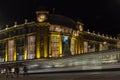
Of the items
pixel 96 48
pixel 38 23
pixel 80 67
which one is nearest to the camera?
pixel 80 67

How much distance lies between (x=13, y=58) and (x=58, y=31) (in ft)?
72.4

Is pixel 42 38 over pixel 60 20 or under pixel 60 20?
under

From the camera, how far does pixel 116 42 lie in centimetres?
16338

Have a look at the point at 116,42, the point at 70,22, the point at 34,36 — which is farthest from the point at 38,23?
the point at 116,42

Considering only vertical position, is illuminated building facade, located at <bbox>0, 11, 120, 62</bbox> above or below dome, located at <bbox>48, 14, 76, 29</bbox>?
below

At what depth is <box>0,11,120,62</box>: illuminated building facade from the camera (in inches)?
4318

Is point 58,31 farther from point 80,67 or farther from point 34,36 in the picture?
point 80,67

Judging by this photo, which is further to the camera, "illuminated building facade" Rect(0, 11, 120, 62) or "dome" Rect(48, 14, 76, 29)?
"dome" Rect(48, 14, 76, 29)

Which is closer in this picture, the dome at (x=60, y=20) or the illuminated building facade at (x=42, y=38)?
the illuminated building facade at (x=42, y=38)

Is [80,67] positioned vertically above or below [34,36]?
below

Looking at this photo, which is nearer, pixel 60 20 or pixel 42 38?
pixel 42 38

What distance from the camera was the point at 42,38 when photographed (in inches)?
4294

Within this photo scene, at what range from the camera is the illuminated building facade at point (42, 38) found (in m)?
110

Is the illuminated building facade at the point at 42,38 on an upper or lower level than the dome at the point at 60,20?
lower
